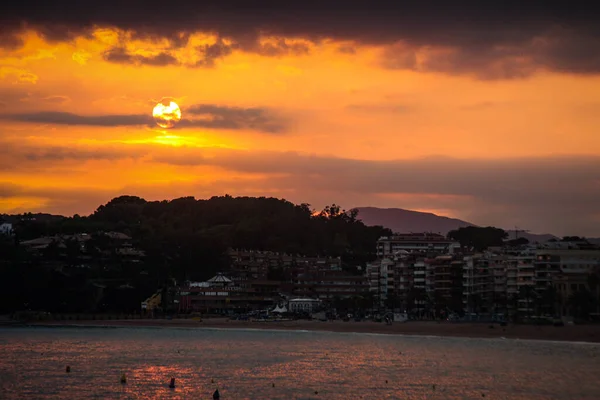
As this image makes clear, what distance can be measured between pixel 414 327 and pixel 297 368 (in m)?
66.1

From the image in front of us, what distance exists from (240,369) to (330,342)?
40.8m

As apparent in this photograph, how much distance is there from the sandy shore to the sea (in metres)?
3.85

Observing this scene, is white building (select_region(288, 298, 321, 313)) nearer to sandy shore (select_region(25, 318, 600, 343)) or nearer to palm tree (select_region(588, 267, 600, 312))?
sandy shore (select_region(25, 318, 600, 343))

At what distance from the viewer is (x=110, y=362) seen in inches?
3140

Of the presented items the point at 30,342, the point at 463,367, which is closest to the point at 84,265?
the point at 30,342

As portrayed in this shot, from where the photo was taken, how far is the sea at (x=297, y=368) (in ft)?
195

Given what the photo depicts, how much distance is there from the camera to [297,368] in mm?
74250

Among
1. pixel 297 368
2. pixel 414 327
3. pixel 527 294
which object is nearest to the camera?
pixel 297 368

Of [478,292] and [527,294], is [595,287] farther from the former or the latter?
[478,292]

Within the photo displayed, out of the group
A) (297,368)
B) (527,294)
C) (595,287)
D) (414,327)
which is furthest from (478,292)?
(297,368)

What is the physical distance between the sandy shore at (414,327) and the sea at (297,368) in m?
3.85

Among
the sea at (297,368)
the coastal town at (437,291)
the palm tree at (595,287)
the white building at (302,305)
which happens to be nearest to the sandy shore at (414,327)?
the sea at (297,368)

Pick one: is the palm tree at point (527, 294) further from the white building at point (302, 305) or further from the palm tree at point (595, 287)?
the white building at point (302, 305)

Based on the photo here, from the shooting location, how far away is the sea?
5941 centimetres
